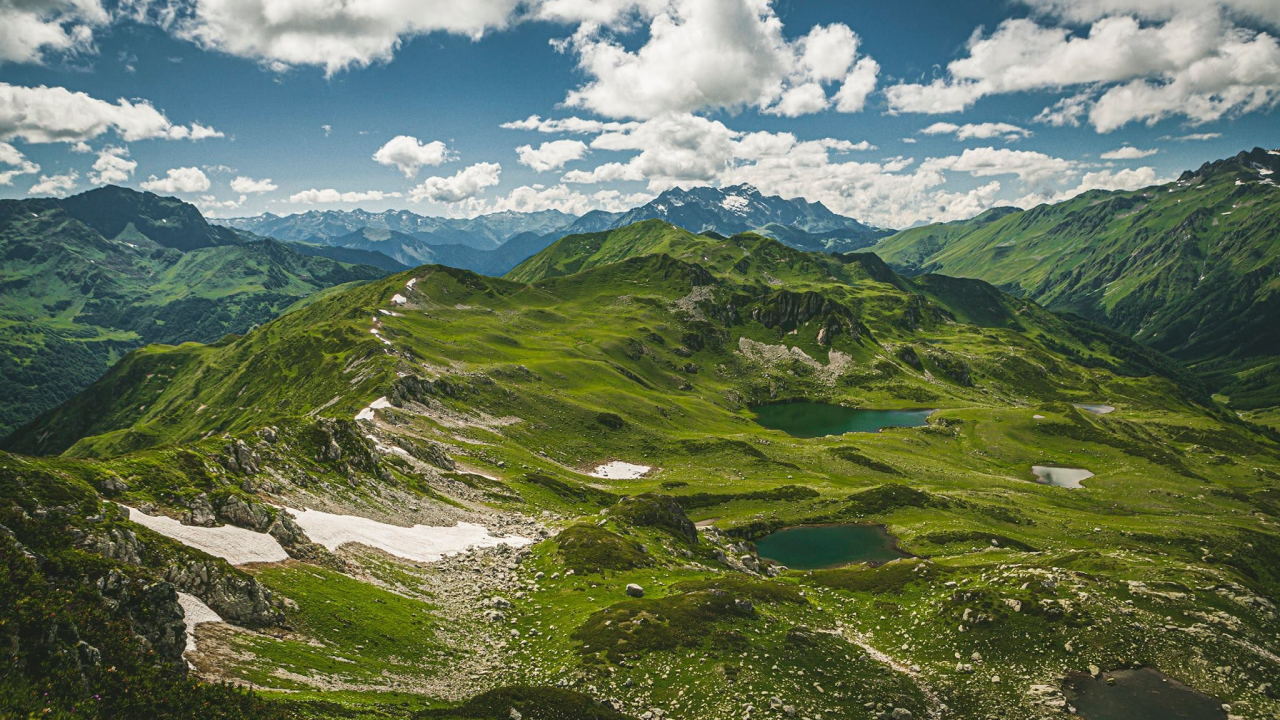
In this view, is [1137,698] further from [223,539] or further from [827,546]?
[223,539]

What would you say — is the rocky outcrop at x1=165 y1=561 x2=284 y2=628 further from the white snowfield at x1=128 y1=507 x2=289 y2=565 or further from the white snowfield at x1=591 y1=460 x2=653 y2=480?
the white snowfield at x1=591 y1=460 x2=653 y2=480

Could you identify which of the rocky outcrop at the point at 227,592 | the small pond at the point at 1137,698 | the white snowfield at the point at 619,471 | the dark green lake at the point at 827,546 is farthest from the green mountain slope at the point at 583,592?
the white snowfield at the point at 619,471

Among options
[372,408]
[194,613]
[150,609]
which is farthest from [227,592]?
[372,408]

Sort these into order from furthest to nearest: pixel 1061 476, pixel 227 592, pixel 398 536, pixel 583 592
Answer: pixel 1061 476 < pixel 398 536 < pixel 583 592 < pixel 227 592

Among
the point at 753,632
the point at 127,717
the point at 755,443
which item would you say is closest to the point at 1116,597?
the point at 753,632

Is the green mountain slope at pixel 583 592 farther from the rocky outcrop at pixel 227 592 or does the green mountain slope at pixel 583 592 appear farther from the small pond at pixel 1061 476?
the small pond at pixel 1061 476

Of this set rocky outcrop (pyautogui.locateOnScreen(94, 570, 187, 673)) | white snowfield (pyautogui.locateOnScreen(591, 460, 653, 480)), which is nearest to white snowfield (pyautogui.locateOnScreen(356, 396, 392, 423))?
white snowfield (pyautogui.locateOnScreen(591, 460, 653, 480))
